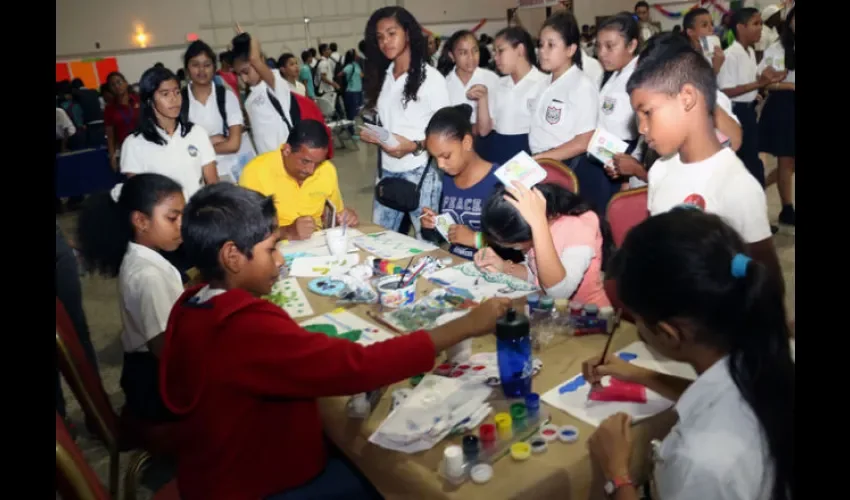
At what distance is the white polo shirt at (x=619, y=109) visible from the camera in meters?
3.37

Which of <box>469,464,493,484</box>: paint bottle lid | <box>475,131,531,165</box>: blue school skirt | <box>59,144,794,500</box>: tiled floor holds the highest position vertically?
<box>475,131,531,165</box>: blue school skirt

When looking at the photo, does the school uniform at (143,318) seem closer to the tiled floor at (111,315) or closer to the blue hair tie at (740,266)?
the tiled floor at (111,315)

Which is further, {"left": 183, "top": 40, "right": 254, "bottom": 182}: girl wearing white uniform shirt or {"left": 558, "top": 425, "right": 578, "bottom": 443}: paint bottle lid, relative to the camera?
{"left": 183, "top": 40, "right": 254, "bottom": 182}: girl wearing white uniform shirt

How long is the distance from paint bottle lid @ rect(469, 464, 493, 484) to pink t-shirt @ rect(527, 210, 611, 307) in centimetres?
99

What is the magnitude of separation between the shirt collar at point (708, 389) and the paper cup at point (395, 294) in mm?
1014

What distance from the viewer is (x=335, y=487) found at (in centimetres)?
156

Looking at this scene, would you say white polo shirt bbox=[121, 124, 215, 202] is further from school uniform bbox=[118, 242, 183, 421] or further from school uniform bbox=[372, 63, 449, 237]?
school uniform bbox=[118, 242, 183, 421]

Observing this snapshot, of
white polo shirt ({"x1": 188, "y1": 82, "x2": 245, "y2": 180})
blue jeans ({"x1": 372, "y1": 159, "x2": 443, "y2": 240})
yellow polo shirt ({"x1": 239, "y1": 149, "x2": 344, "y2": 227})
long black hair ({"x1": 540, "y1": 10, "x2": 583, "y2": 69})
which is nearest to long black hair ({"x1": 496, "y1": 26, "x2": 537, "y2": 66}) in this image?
long black hair ({"x1": 540, "y1": 10, "x2": 583, "y2": 69})

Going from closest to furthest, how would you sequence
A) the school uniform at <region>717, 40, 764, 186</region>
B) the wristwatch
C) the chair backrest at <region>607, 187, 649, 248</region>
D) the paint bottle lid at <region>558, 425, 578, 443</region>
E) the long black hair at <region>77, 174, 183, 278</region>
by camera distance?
the wristwatch
the paint bottle lid at <region>558, 425, 578, 443</region>
the long black hair at <region>77, 174, 183, 278</region>
the chair backrest at <region>607, 187, 649, 248</region>
the school uniform at <region>717, 40, 764, 186</region>

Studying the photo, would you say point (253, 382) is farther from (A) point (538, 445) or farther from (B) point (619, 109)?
(B) point (619, 109)

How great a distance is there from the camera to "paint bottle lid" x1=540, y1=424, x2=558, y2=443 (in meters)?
1.32

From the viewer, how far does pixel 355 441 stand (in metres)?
1.42

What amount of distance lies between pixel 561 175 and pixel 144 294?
168cm
